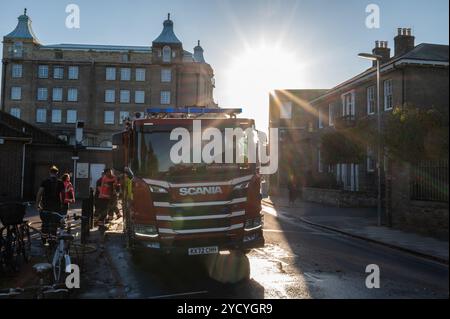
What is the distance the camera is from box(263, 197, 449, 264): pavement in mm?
12156

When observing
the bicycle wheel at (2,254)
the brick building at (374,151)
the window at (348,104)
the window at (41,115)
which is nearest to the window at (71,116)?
the window at (41,115)

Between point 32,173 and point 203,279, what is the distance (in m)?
27.6

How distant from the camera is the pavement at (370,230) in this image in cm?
1216

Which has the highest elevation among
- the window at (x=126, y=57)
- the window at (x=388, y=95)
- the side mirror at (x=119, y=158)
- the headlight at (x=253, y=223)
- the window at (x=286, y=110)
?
the window at (x=126, y=57)

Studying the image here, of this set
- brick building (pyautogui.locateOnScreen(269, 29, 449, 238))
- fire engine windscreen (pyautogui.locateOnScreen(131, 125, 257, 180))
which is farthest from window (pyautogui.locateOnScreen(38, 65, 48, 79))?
fire engine windscreen (pyautogui.locateOnScreen(131, 125, 257, 180))

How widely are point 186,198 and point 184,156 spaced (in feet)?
2.71

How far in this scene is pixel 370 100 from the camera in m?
28.9

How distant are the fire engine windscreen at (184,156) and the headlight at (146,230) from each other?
884 millimetres

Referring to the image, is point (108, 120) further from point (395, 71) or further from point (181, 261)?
point (181, 261)

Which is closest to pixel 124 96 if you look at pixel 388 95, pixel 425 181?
pixel 388 95

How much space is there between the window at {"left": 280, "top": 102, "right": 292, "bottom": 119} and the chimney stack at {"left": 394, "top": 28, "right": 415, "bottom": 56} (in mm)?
22764

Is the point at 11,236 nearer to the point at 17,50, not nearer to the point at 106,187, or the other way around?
the point at 106,187

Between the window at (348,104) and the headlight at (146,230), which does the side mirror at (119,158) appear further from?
the window at (348,104)

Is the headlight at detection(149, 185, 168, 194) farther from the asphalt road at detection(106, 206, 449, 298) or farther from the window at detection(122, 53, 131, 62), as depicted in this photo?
the window at detection(122, 53, 131, 62)
